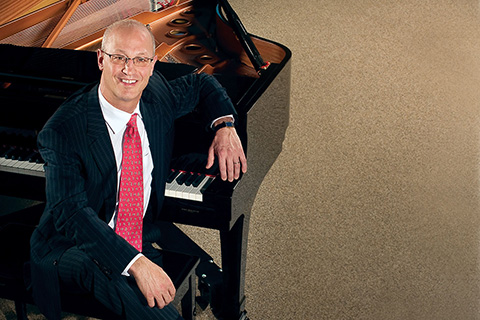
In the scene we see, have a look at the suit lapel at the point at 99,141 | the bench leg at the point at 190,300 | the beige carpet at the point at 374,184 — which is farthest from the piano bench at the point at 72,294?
the beige carpet at the point at 374,184

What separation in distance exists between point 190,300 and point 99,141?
765 mm

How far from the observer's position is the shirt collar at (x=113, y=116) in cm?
213

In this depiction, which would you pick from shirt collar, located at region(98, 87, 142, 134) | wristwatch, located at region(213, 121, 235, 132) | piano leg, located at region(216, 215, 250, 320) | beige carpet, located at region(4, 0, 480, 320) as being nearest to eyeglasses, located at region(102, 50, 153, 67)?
shirt collar, located at region(98, 87, 142, 134)

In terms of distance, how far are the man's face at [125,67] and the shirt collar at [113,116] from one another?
0.11ft

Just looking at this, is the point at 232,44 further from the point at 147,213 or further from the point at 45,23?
the point at 147,213

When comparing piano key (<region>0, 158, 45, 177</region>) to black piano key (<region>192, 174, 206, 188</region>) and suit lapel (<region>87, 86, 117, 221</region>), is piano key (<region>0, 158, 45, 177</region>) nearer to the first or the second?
suit lapel (<region>87, 86, 117, 221</region>)

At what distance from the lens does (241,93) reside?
265 cm

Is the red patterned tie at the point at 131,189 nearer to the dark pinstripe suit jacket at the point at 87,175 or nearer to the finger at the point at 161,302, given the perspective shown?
the dark pinstripe suit jacket at the point at 87,175

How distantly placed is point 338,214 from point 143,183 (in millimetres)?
1727

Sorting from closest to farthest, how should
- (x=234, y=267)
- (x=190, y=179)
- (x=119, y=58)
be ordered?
1. (x=119, y=58)
2. (x=190, y=179)
3. (x=234, y=267)

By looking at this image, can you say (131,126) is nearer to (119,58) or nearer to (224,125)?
(119,58)

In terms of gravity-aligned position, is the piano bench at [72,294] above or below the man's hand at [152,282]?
below

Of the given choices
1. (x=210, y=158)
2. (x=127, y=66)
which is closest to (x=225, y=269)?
(x=210, y=158)

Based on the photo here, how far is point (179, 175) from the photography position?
247 centimetres
